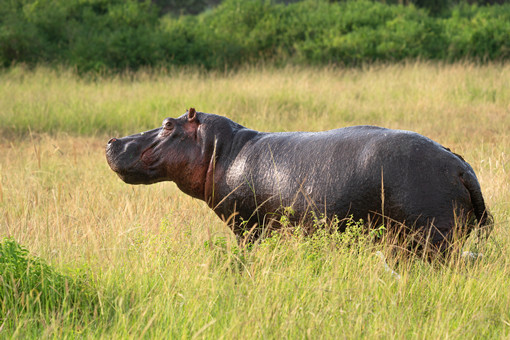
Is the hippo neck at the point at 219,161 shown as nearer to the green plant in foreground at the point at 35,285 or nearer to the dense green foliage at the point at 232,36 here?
the green plant in foreground at the point at 35,285

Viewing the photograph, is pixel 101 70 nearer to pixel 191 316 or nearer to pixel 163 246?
pixel 163 246

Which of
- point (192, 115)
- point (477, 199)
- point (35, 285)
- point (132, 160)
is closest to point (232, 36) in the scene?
point (192, 115)

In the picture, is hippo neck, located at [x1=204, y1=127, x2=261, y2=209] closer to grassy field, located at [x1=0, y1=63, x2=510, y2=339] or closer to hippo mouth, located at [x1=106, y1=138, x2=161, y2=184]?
grassy field, located at [x1=0, y1=63, x2=510, y2=339]

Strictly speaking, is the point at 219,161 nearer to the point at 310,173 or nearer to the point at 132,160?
the point at 132,160

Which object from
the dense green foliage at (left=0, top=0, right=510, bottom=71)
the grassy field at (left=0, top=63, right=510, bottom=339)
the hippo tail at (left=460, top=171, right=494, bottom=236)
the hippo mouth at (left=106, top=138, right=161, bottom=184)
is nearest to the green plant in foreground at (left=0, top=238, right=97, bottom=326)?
the grassy field at (left=0, top=63, right=510, bottom=339)

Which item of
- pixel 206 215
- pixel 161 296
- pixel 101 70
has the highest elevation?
pixel 161 296

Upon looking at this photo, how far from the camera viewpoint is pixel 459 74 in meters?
12.9

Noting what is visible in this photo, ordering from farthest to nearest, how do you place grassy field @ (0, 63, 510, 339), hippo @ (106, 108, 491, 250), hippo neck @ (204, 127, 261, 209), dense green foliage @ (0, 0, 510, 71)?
dense green foliage @ (0, 0, 510, 71)
hippo neck @ (204, 127, 261, 209)
hippo @ (106, 108, 491, 250)
grassy field @ (0, 63, 510, 339)

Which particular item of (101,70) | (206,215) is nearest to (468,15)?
(101,70)

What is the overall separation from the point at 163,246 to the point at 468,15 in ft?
65.9

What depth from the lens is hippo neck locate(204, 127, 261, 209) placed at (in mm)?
3768

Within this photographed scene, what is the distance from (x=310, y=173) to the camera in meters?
3.40

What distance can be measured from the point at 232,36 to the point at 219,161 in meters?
13.6

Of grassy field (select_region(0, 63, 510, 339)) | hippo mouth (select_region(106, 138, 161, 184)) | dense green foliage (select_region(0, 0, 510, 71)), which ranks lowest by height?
dense green foliage (select_region(0, 0, 510, 71))
